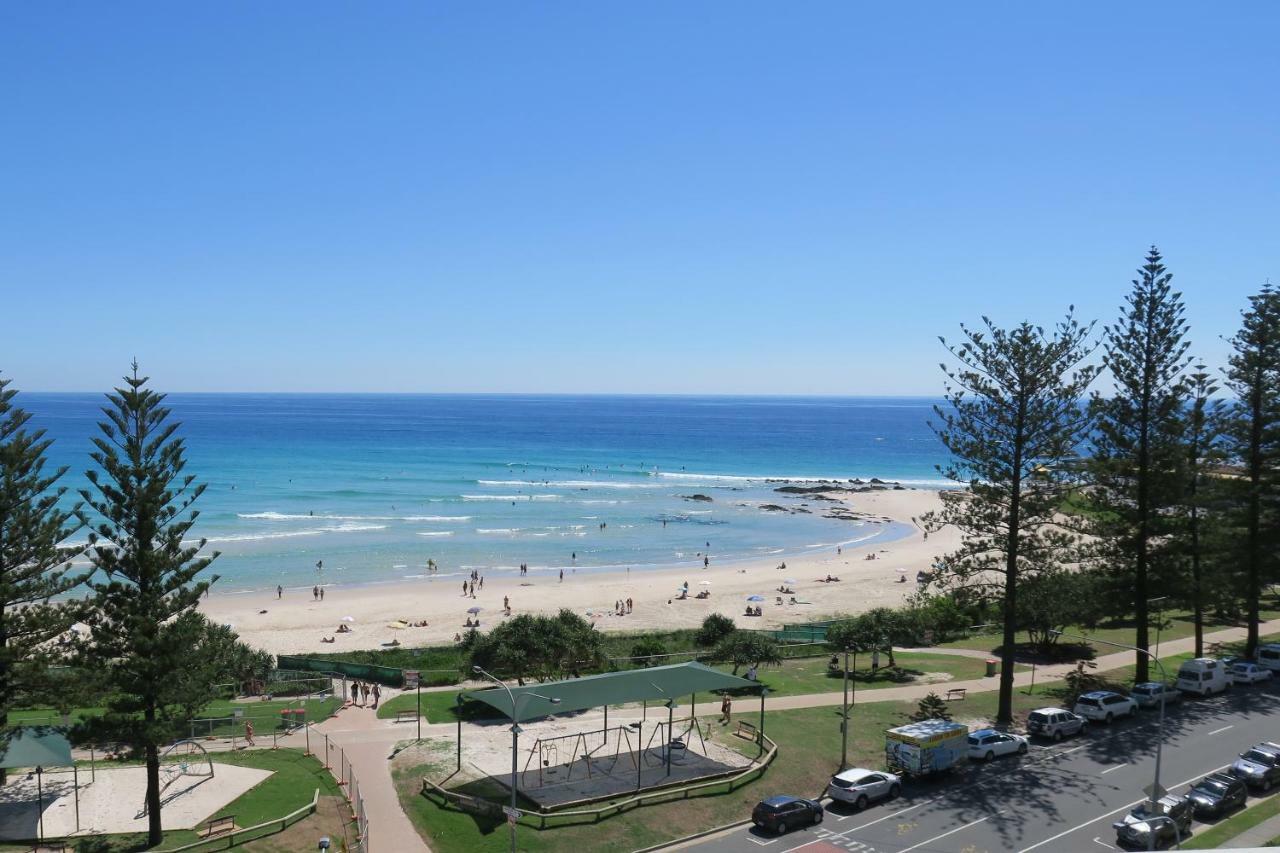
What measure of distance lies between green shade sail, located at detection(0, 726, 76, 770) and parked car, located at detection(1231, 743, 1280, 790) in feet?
91.3

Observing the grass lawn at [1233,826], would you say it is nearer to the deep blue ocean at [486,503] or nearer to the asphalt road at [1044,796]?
the asphalt road at [1044,796]

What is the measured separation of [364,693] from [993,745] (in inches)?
765

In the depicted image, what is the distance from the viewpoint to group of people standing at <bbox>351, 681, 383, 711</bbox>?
2823cm

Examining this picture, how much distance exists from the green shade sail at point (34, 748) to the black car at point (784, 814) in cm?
1584

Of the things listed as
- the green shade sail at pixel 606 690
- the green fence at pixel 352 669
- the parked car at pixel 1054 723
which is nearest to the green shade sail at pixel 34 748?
the green shade sail at pixel 606 690

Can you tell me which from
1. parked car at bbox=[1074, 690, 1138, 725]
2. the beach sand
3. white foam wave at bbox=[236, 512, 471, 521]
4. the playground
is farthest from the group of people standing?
white foam wave at bbox=[236, 512, 471, 521]

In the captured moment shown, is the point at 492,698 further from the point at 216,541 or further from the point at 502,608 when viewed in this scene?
the point at 216,541

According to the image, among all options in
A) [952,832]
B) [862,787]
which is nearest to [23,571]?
[862,787]

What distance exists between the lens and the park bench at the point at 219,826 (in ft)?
60.3

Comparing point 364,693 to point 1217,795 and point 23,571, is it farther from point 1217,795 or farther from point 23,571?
point 1217,795

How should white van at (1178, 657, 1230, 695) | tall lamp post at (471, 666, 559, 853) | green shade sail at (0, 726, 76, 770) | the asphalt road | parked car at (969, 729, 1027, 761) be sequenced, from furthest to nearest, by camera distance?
white van at (1178, 657, 1230, 695)
parked car at (969, 729, 1027, 761)
green shade sail at (0, 726, 76, 770)
the asphalt road
tall lamp post at (471, 666, 559, 853)

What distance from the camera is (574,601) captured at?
168ft

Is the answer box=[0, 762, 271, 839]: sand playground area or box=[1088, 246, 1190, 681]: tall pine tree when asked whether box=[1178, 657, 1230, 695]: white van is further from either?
box=[0, 762, 271, 839]: sand playground area

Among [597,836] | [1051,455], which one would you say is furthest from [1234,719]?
[597,836]
